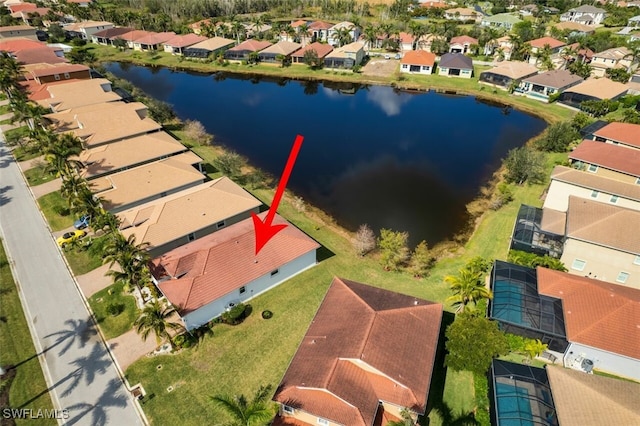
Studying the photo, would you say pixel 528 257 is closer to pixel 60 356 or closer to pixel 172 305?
pixel 172 305

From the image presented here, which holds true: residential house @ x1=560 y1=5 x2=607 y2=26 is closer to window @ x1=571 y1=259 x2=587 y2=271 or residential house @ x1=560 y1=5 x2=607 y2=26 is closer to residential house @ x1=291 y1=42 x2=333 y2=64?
residential house @ x1=291 y1=42 x2=333 y2=64

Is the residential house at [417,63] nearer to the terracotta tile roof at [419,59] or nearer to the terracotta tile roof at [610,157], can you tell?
the terracotta tile roof at [419,59]

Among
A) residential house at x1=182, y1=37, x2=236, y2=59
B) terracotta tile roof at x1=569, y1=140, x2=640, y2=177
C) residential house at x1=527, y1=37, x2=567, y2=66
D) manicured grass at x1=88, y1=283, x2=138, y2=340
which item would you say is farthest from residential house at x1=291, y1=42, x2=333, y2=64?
manicured grass at x1=88, y1=283, x2=138, y2=340

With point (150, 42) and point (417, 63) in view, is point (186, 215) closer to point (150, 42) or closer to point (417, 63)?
point (417, 63)

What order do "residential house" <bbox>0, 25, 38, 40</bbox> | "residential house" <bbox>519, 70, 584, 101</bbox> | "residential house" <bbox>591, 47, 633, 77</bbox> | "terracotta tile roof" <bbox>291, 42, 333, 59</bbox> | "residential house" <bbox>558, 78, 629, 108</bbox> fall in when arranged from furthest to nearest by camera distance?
1. "residential house" <bbox>0, 25, 38, 40</bbox>
2. "terracotta tile roof" <bbox>291, 42, 333, 59</bbox>
3. "residential house" <bbox>591, 47, 633, 77</bbox>
4. "residential house" <bbox>519, 70, 584, 101</bbox>
5. "residential house" <bbox>558, 78, 629, 108</bbox>

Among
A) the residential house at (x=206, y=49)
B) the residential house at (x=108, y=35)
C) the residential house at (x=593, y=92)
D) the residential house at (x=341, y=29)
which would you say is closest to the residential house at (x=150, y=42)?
the residential house at (x=108, y=35)

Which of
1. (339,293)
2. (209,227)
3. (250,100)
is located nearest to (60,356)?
(209,227)

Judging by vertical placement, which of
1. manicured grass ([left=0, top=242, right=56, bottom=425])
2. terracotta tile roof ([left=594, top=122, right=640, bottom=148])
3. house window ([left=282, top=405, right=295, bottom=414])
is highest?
terracotta tile roof ([left=594, top=122, right=640, bottom=148])

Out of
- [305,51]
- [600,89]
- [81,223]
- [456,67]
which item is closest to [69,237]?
[81,223]
